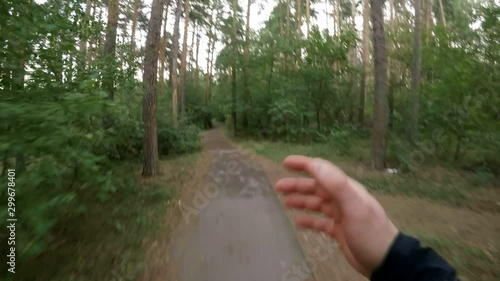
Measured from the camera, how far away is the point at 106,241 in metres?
5.66

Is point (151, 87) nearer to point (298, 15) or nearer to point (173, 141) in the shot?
point (173, 141)

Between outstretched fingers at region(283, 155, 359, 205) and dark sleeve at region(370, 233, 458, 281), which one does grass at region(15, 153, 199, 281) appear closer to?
outstretched fingers at region(283, 155, 359, 205)

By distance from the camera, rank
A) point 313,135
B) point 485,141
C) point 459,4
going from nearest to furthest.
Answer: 1. point 485,141
2. point 313,135
3. point 459,4

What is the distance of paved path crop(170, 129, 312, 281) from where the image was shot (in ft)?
16.6

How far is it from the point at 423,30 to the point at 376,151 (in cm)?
806

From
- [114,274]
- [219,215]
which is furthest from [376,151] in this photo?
[114,274]

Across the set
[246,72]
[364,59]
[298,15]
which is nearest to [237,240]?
[364,59]

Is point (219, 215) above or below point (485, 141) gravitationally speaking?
below

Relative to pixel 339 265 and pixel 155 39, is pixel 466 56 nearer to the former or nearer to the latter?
pixel 339 265

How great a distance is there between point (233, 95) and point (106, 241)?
68.0 feet

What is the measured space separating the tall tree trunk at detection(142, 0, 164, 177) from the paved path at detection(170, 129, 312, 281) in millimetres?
2165

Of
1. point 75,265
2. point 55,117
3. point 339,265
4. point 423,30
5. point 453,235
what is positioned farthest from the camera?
point 423,30

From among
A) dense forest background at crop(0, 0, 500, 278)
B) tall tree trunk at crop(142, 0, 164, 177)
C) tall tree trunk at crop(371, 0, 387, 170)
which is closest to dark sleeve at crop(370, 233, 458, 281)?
dense forest background at crop(0, 0, 500, 278)

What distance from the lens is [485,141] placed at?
1170 cm
